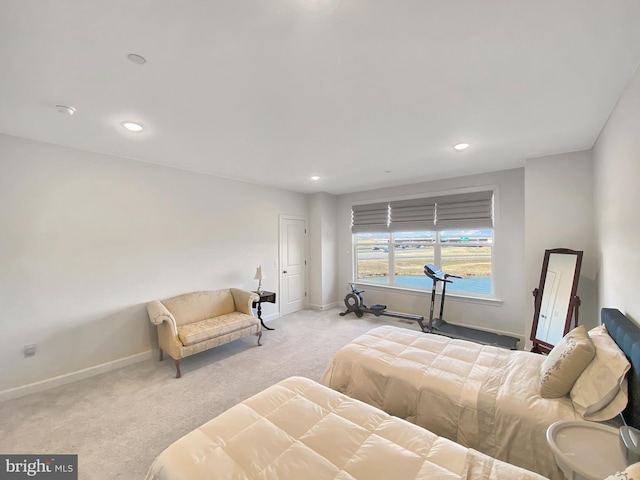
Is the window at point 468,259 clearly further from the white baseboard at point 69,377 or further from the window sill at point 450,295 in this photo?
the white baseboard at point 69,377

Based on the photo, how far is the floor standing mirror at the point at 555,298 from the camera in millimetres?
2779

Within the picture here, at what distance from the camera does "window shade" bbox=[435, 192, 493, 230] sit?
13.9 ft

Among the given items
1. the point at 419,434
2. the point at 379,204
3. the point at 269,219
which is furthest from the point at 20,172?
the point at 379,204

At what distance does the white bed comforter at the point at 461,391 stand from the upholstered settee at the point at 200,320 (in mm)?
1740

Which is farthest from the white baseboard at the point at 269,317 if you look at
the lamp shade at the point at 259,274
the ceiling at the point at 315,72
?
the ceiling at the point at 315,72

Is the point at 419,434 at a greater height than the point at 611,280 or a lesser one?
lesser

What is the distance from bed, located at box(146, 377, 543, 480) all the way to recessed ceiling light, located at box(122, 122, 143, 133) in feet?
8.33

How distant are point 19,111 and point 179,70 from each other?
1660mm

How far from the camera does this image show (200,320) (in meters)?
3.73

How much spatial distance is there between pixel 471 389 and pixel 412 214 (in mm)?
3695

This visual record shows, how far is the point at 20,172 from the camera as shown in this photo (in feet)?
Result: 8.70

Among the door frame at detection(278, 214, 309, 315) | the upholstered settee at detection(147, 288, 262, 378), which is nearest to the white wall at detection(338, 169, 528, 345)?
the door frame at detection(278, 214, 309, 315)

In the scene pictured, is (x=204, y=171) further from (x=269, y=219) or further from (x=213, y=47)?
(x=213, y=47)

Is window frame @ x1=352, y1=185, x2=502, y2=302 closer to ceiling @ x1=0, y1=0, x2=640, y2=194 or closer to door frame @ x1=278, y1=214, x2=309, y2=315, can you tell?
door frame @ x1=278, y1=214, x2=309, y2=315
